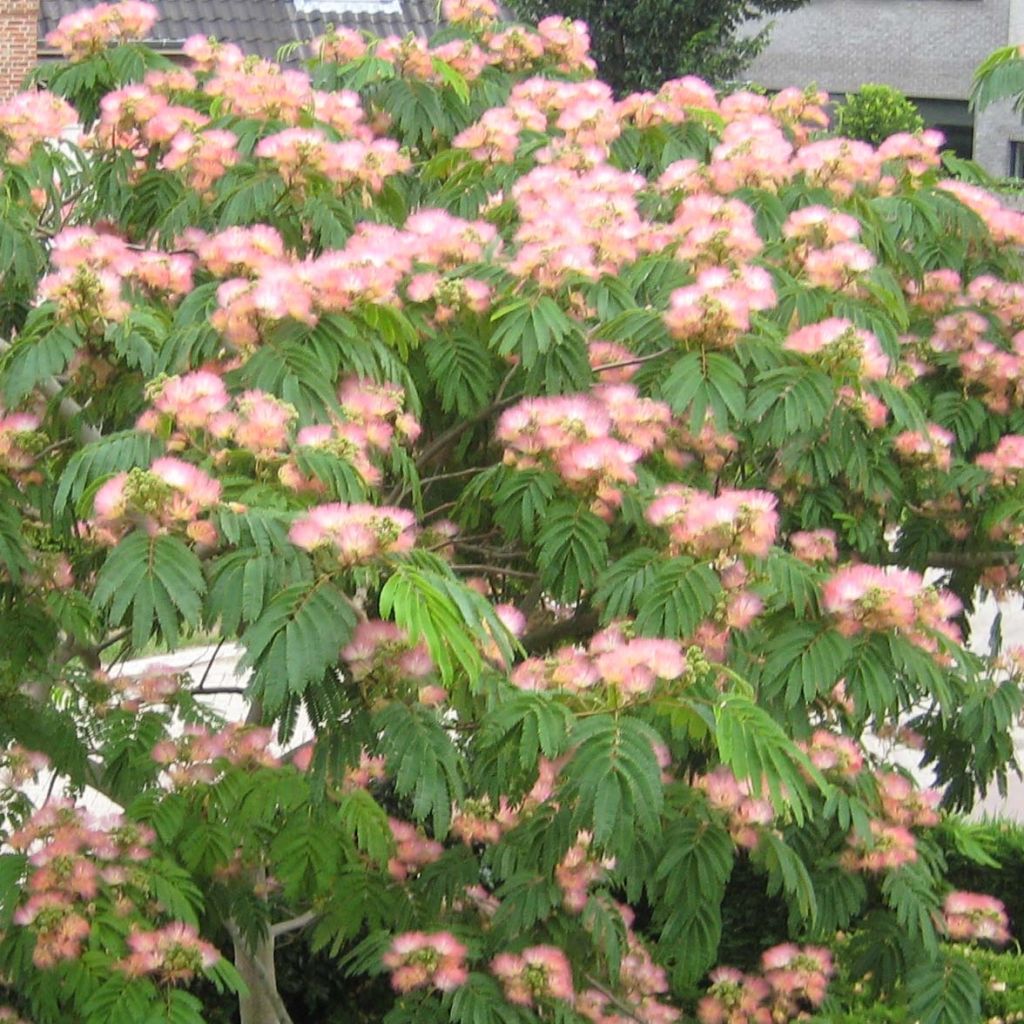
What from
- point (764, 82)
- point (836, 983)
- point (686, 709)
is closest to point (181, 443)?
point (686, 709)

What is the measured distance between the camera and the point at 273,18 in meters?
19.9

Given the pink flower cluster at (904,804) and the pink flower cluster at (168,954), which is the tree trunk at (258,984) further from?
the pink flower cluster at (904,804)

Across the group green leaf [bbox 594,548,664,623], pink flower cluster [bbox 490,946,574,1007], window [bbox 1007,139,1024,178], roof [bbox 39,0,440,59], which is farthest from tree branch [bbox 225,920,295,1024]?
window [bbox 1007,139,1024,178]

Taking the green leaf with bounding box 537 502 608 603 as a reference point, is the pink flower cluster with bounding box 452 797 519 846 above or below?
below

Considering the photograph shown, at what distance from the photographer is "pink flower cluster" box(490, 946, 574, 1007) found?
4.47 m

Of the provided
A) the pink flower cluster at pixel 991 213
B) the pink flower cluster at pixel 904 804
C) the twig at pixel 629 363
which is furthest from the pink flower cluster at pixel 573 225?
the pink flower cluster at pixel 904 804

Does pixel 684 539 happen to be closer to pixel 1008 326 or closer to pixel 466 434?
pixel 466 434

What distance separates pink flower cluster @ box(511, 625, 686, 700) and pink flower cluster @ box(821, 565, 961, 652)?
41 centimetres

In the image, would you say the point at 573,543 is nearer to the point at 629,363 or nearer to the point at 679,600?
the point at 679,600

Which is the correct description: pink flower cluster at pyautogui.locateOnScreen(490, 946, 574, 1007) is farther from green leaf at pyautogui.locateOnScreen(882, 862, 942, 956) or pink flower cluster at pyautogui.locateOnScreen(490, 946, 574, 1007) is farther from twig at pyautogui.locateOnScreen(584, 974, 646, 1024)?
green leaf at pyautogui.locateOnScreen(882, 862, 942, 956)

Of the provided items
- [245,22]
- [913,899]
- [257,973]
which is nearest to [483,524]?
[913,899]

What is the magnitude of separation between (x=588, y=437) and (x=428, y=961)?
1.39 meters

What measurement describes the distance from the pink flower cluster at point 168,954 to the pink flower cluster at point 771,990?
1734mm

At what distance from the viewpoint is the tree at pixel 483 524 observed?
3430 mm
